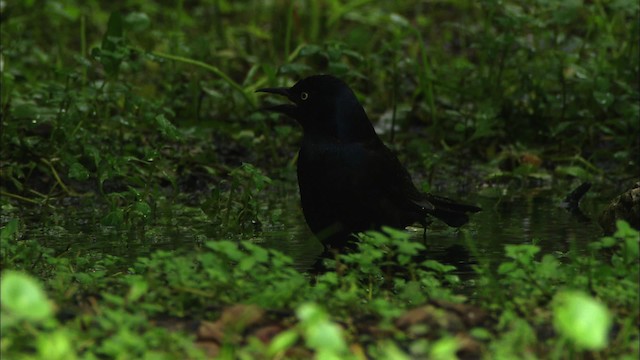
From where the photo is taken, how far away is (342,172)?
6.00 meters

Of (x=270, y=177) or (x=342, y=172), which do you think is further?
(x=270, y=177)

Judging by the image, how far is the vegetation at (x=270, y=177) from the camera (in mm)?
3955

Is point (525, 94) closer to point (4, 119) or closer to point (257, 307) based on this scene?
point (4, 119)

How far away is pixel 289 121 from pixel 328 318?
5388 mm

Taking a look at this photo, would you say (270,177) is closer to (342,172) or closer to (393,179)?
(393,179)

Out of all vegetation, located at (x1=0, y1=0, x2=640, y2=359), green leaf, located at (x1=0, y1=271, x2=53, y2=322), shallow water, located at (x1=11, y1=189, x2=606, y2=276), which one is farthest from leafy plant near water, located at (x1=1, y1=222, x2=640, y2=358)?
shallow water, located at (x1=11, y1=189, x2=606, y2=276)

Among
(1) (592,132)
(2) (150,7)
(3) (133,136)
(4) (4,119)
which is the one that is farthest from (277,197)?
(2) (150,7)

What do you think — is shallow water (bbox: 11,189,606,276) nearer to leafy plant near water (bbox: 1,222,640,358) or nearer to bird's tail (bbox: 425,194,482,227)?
bird's tail (bbox: 425,194,482,227)

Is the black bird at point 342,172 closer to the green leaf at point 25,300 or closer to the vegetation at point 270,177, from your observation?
the vegetation at point 270,177

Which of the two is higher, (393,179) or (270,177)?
(393,179)

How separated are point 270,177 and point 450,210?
1.94 m

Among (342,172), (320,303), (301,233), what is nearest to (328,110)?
(342,172)

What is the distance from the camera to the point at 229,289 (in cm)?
434

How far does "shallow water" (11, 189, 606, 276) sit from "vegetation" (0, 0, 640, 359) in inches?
1.2
